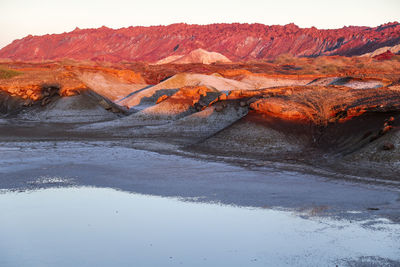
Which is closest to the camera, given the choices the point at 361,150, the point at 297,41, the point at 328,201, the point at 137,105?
the point at 328,201

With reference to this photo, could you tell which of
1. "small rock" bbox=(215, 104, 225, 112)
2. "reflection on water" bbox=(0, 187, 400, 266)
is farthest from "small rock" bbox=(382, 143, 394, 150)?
"small rock" bbox=(215, 104, 225, 112)

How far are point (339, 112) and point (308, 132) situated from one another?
1280 mm

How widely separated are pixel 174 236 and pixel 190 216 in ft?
3.56

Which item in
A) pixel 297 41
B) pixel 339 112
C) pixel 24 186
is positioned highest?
pixel 297 41

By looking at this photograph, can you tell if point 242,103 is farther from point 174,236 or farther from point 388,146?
point 174,236

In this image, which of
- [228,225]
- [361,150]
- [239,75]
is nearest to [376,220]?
[228,225]

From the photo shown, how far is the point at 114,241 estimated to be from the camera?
6512mm

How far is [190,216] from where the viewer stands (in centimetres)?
781

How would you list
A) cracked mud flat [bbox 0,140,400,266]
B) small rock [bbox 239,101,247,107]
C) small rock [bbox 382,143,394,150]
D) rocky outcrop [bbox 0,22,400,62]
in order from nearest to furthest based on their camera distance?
cracked mud flat [bbox 0,140,400,266]
small rock [bbox 382,143,394,150]
small rock [bbox 239,101,247,107]
rocky outcrop [bbox 0,22,400,62]

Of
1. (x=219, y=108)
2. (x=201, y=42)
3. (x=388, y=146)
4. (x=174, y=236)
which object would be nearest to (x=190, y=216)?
(x=174, y=236)

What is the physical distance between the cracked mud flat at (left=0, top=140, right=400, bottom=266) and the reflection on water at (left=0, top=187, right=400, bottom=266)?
0.5 inches

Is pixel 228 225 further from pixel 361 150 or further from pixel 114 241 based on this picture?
pixel 361 150

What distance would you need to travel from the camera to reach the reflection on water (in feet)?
19.2

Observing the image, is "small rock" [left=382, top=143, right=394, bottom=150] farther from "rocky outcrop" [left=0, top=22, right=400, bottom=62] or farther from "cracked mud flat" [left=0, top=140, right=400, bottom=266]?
"rocky outcrop" [left=0, top=22, right=400, bottom=62]
